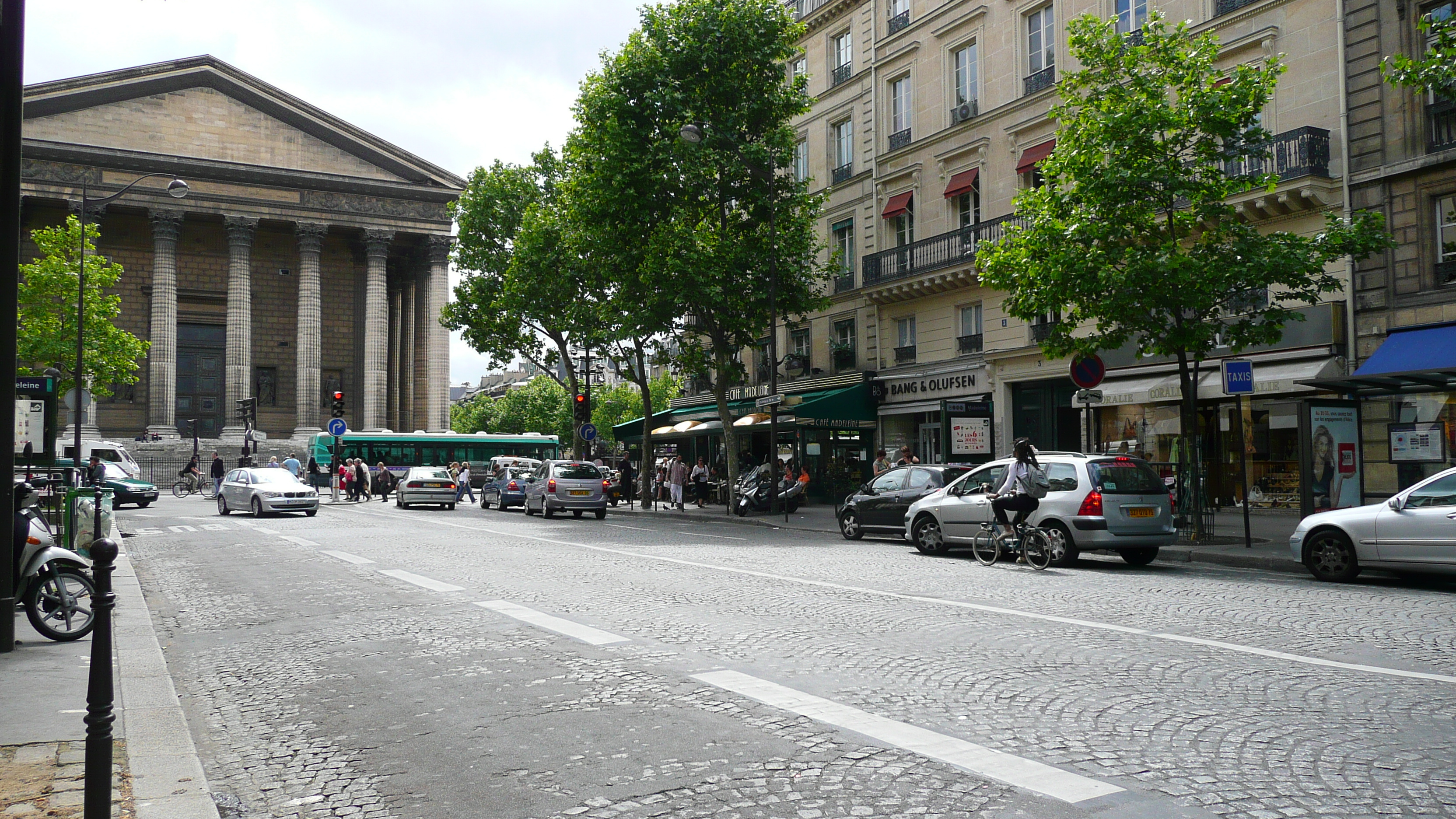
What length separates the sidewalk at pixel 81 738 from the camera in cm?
415

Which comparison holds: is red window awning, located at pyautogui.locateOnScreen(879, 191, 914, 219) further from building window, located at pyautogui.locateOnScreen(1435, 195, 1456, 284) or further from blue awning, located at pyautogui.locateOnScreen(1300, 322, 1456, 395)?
building window, located at pyautogui.locateOnScreen(1435, 195, 1456, 284)

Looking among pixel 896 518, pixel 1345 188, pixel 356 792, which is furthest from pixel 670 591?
pixel 1345 188

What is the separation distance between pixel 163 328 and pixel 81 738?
53383 mm

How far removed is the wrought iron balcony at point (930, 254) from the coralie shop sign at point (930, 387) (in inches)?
112

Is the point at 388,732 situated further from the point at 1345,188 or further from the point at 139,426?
the point at 139,426

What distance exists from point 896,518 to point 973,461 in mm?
9879

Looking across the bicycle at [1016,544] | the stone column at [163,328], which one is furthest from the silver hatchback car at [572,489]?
the stone column at [163,328]

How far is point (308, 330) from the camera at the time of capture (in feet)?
183

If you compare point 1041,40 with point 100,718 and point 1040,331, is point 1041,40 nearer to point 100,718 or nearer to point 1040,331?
point 1040,331

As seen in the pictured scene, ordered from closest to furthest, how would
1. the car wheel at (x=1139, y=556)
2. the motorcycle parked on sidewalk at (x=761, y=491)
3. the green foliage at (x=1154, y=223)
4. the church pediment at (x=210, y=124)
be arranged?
the car wheel at (x=1139, y=556) → the green foliage at (x=1154, y=223) → the motorcycle parked on sidewalk at (x=761, y=491) → the church pediment at (x=210, y=124)

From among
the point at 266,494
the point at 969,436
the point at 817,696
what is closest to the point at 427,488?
the point at 266,494

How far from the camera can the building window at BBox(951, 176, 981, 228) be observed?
28094 millimetres

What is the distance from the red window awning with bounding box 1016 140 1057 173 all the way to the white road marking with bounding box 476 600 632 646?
19.7m

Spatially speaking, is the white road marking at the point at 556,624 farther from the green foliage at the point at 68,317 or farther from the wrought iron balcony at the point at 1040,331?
the green foliage at the point at 68,317
